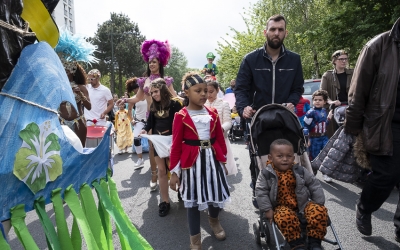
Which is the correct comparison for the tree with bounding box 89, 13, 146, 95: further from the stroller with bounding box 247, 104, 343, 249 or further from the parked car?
the stroller with bounding box 247, 104, 343, 249

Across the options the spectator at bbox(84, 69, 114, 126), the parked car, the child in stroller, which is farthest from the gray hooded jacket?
the parked car

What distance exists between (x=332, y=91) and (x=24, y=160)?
5.65 m

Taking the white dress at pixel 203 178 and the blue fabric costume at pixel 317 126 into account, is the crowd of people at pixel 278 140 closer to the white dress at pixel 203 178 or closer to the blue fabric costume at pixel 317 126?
the white dress at pixel 203 178

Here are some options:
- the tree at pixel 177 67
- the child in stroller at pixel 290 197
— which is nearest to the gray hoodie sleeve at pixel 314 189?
the child in stroller at pixel 290 197

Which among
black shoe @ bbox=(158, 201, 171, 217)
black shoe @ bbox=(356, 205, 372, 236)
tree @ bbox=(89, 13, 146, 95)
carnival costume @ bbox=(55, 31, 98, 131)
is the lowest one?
black shoe @ bbox=(158, 201, 171, 217)

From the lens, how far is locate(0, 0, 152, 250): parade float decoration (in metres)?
1.15

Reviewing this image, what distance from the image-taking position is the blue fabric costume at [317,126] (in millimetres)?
5480

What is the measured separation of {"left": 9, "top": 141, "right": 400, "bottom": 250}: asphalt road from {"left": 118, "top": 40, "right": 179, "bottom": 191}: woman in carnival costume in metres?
0.58

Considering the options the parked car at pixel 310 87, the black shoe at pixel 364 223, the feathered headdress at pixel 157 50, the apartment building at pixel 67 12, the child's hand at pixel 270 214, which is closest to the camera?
the child's hand at pixel 270 214

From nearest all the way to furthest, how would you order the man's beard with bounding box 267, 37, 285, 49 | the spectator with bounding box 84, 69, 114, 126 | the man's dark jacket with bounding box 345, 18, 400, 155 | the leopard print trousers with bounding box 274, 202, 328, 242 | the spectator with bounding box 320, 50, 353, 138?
the leopard print trousers with bounding box 274, 202, 328, 242, the man's dark jacket with bounding box 345, 18, 400, 155, the man's beard with bounding box 267, 37, 285, 49, the spectator with bounding box 320, 50, 353, 138, the spectator with bounding box 84, 69, 114, 126

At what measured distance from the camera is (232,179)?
5.60m

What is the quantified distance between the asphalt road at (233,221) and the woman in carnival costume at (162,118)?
11.1 inches

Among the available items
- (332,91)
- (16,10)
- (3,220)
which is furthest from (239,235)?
(332,91)

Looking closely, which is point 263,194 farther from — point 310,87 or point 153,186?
point 310,87
